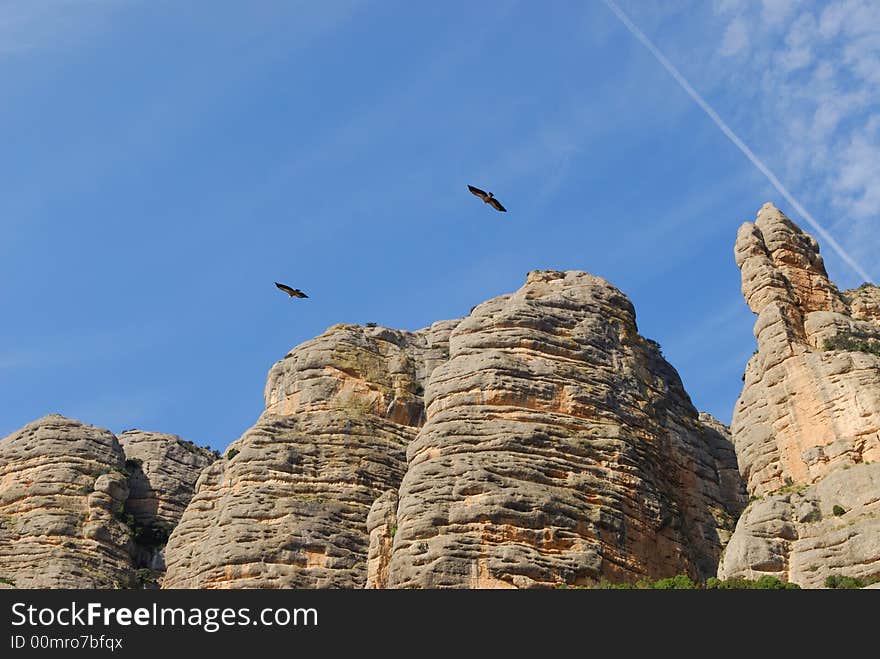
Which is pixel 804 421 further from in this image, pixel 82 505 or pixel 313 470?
pixel 82 505

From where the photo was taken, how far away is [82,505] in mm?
74688

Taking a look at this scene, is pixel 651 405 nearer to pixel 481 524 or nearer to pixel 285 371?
pixel 481 524

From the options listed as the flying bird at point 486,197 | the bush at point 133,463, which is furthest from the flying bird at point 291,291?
the bush at point 133,463

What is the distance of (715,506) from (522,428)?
11.5 meters

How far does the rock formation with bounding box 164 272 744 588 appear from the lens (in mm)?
53438

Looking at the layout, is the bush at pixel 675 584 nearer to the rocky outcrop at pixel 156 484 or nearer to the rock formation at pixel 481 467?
the rock formation at pixel 481 467

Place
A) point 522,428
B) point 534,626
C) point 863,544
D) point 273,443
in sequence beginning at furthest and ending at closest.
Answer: point 273,443
point 522,428
point 863,544
point 534,626

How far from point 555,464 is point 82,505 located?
30.1m

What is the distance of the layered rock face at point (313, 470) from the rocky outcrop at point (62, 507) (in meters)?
3.94

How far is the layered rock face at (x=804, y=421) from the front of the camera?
47.1m

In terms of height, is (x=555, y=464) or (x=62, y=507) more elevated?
(x=62, y=507)

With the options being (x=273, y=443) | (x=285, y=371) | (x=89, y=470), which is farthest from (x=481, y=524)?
(x=89, y=470)

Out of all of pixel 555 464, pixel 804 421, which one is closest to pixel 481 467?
pixel 555 464

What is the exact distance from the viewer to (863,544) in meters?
45.3
